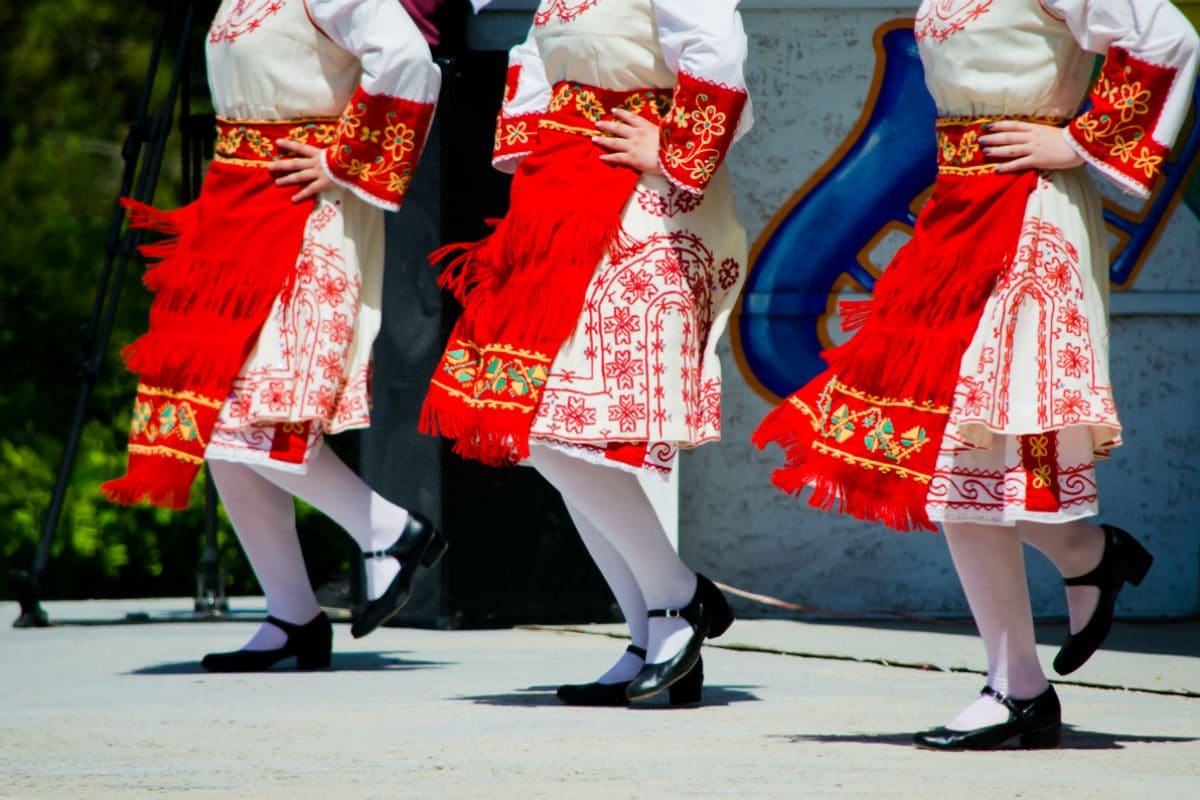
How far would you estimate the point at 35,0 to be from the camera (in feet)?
41.9

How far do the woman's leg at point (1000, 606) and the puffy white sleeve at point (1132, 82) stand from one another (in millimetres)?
611

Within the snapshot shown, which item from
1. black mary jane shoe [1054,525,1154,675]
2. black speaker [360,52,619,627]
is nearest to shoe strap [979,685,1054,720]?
black mary jane shoe [1054,525,1154,675]

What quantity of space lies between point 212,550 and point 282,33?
86.2 inches

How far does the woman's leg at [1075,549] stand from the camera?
3.53 metres

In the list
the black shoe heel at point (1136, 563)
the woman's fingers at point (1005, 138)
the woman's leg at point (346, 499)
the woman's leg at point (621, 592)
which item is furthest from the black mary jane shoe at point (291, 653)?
the woman's fingers at point (1005, 138)

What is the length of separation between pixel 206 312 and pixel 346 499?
52cm

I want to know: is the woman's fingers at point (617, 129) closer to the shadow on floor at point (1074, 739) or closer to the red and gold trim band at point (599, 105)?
the red and gold trim band at point (599, 105)

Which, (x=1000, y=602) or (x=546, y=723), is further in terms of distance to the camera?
(x=546, y=723)

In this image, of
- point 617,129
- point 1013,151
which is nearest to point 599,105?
point 617,129

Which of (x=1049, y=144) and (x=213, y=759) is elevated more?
(x=1049, y=144)

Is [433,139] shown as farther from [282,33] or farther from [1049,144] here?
[1049,144]

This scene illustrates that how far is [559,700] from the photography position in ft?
13.8

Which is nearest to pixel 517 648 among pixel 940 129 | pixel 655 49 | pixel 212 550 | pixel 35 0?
pixel 212 550

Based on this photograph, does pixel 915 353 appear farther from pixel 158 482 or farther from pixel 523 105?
pixel 158 482
